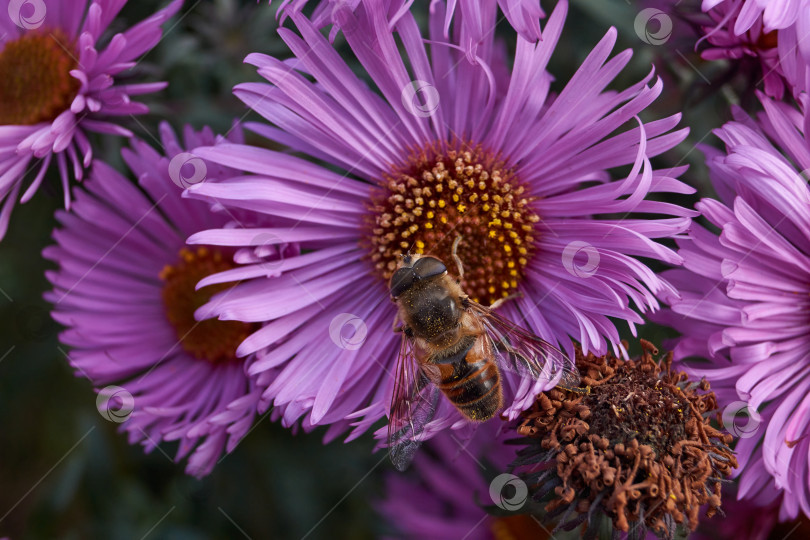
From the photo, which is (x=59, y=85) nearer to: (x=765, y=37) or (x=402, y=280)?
(x=402, y=280)

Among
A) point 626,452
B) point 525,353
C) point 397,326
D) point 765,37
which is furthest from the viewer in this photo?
point 397,326

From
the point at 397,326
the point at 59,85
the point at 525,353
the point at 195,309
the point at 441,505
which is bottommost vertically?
the point at 441,505

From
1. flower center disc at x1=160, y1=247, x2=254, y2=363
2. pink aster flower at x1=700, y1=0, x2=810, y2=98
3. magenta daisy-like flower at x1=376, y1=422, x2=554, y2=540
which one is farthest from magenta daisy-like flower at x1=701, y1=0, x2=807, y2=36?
flower center disc at x1=160, y1=247, x2=254, y2=363

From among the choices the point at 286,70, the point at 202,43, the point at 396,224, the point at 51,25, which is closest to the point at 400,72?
the point at 286,70

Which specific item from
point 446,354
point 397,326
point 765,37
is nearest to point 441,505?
point 397,326

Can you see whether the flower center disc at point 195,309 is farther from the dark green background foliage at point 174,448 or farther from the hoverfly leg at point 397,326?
the hoverfly leg at point 397,326

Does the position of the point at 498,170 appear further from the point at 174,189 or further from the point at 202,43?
the point at 202,43

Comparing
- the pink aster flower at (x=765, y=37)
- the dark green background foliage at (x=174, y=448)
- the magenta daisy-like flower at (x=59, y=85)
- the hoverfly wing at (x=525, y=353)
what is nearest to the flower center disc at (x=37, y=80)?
the magenta daisy-like flower at (x=59, y=85)
